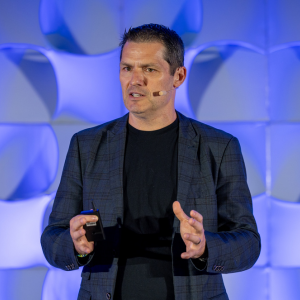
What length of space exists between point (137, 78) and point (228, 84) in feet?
2.99

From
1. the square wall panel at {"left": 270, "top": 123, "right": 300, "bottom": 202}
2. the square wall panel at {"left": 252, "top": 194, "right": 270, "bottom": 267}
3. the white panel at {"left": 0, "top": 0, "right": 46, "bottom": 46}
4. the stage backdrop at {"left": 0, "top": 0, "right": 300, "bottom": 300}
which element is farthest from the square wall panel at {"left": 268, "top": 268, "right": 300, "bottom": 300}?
the white panel at {"left": 0, "top": 0, "right": 46, "bottom": 46}

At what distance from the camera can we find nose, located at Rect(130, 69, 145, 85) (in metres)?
1.83

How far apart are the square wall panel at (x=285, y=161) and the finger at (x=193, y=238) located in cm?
123

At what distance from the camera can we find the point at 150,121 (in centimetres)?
194

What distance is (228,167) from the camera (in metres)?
1.86

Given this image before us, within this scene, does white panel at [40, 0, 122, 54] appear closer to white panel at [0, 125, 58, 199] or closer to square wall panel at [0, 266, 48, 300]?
white panel at [0, 125, 58, 199]

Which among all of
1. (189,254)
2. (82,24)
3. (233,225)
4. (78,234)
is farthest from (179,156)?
(82,24)

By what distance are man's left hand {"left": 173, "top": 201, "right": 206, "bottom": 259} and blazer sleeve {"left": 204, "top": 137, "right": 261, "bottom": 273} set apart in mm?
105

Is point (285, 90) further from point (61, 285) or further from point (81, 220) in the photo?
point (61, 285)

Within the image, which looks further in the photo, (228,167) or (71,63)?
(71,63)

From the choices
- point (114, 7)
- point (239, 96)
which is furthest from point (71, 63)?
point (239, 96)

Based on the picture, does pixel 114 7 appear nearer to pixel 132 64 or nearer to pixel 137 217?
pixel 132 64

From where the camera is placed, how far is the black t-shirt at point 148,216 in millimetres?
1683

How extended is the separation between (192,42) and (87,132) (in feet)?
3.32
